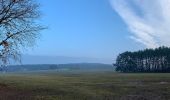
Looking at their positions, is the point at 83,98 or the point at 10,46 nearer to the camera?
the point at 83,98

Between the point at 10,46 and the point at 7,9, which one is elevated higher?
the point at 7,9

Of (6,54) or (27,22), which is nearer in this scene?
(6,54)

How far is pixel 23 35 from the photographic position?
46812 millimetres

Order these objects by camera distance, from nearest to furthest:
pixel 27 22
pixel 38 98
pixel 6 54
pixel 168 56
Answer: pixel 38 98, pixel 6 54, pixel 27 22, pixel 168 56

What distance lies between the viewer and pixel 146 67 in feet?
646

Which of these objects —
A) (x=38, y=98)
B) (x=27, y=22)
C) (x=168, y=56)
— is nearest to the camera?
(x=38, y=98)

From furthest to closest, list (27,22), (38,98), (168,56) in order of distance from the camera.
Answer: (168,56) → (27,22) → (38,98)

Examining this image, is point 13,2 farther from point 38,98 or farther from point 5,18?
point 38,98

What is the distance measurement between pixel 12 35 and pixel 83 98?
48.5 feet

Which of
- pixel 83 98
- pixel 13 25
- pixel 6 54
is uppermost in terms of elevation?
pixel 13 25

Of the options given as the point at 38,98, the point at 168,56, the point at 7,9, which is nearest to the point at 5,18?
the point at 7,9

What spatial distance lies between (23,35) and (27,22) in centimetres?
148

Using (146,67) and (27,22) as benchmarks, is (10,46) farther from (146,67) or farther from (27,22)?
(146,67)

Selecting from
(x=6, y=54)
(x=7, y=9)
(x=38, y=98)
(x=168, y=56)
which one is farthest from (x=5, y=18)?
(x=168, y=56)
